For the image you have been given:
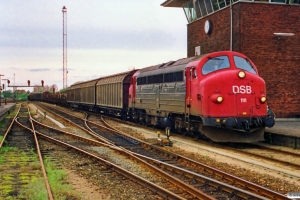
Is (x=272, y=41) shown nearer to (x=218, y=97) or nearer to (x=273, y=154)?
(x=218, y=97)

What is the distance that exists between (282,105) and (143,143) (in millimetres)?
11126

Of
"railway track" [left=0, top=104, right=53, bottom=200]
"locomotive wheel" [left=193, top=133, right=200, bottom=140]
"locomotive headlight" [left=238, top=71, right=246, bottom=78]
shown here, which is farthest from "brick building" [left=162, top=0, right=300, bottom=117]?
"railway track" [left=0, top=104, right=53, bottom=200]

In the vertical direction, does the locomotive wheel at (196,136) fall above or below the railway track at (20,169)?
→ above

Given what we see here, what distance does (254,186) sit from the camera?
829 centimetres

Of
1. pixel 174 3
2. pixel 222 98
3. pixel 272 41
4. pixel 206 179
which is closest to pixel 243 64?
pixel 222 98

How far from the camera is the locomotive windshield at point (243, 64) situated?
15492 millimetres

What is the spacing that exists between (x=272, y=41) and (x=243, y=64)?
8.73m

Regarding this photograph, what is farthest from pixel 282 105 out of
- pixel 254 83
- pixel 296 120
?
pixel 254 83

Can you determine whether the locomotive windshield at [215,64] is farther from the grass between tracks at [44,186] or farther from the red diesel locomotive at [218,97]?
the grass between tracks at [44,186]

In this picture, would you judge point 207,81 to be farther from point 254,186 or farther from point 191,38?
point 191,38

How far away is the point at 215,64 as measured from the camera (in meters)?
15.4

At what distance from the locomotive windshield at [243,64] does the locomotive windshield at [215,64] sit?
14.7 inches

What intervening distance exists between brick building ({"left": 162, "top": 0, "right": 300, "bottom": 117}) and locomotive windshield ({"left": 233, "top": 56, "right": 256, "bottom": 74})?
727 cm

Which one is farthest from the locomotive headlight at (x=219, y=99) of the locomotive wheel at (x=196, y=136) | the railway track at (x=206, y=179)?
the locomotive wheel at (x=196, y=136)
